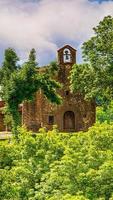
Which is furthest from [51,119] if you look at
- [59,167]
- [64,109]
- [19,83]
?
[59,167]

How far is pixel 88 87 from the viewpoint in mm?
50094

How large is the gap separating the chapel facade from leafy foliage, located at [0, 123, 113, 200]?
30822mm

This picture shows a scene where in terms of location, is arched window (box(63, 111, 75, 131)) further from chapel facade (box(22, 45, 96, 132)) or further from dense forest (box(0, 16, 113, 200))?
dense forest (box(0, 16, 113, 200))

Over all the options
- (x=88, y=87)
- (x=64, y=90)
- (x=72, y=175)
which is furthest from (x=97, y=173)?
(x=64, y=90)

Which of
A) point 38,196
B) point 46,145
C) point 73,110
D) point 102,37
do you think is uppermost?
point 102,37

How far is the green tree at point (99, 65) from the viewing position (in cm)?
4941

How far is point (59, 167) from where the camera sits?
25.7 metres

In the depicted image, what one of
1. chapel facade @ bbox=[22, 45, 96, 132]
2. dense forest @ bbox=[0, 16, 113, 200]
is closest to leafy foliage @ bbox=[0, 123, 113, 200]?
dense forest @ bbox=[0, 16, 113, 200]

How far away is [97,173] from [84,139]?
18.9ft

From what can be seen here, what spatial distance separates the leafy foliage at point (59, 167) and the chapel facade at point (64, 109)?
30822 mm

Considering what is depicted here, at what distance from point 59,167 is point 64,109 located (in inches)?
1539

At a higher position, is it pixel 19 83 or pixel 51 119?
pixel 19 83

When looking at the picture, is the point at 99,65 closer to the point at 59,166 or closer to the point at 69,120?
the point at 69,120

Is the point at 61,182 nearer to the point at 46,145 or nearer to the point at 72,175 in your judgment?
the point at 72,175
